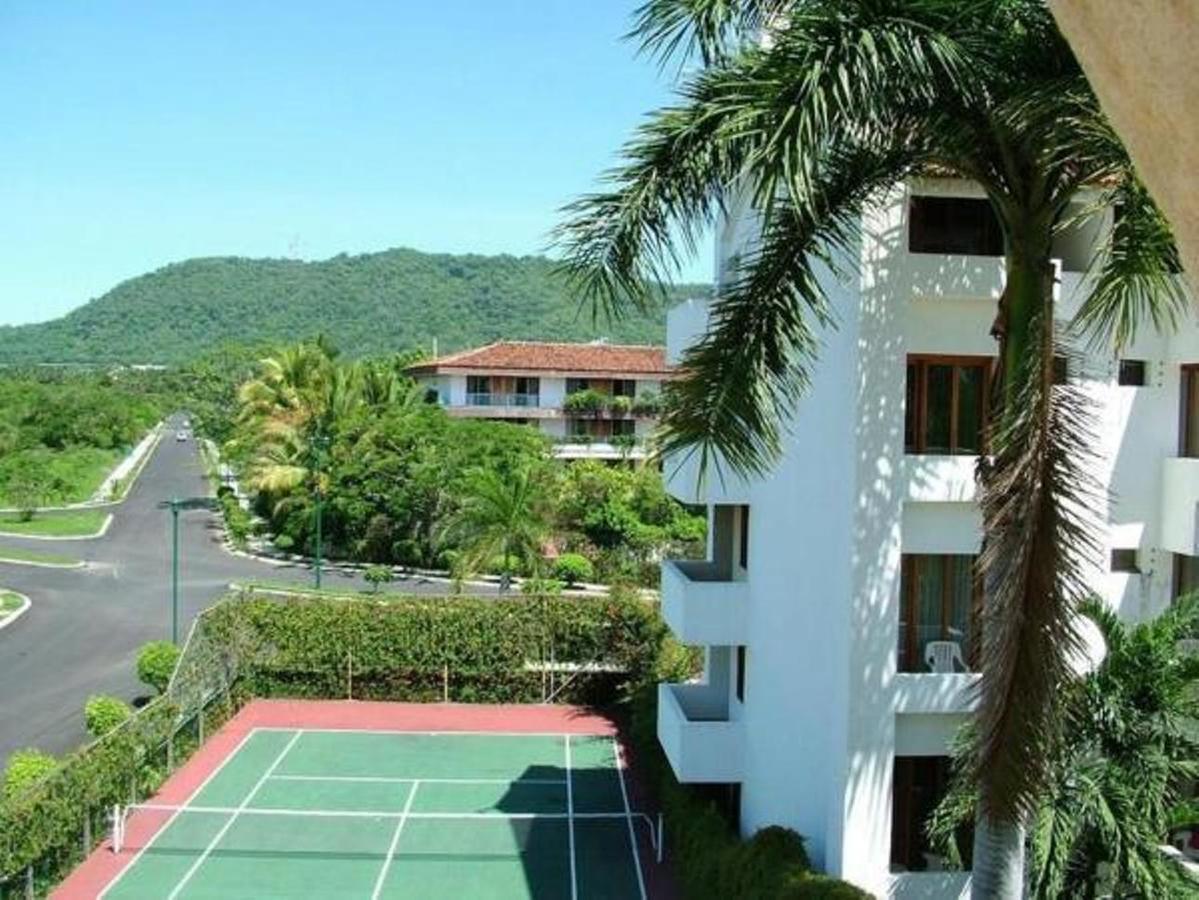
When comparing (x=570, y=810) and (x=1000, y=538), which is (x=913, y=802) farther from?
(x=570, y=810)

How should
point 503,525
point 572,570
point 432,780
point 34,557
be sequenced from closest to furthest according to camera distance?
point 432,780 < point 503,525 < point 572,570 < point 34,557

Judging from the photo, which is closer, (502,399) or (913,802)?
(913,802)

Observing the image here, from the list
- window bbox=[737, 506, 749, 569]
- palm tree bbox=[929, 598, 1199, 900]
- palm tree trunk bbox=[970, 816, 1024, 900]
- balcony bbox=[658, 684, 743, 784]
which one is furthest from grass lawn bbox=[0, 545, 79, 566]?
palm tree trunk bbox=[970, 816, 1024, 900]

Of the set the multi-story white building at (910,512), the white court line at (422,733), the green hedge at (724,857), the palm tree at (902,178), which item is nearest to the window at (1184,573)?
the multi-story white building at (910,512)

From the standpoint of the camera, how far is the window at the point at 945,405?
45.1ft

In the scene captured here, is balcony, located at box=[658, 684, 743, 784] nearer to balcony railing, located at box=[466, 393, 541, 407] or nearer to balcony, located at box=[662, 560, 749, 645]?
balcony, located at box=[662, 560, 749, 645]

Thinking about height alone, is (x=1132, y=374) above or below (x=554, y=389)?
below

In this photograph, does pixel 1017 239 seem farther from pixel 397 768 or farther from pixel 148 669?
pixel 148 669

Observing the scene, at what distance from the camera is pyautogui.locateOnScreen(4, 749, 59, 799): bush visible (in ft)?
62.6

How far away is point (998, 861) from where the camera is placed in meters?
8.73

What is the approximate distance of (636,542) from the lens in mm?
47938

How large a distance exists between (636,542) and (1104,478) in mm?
34769

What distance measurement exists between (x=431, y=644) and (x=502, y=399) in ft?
121

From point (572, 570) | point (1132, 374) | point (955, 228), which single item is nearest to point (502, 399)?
point (572, 570)
